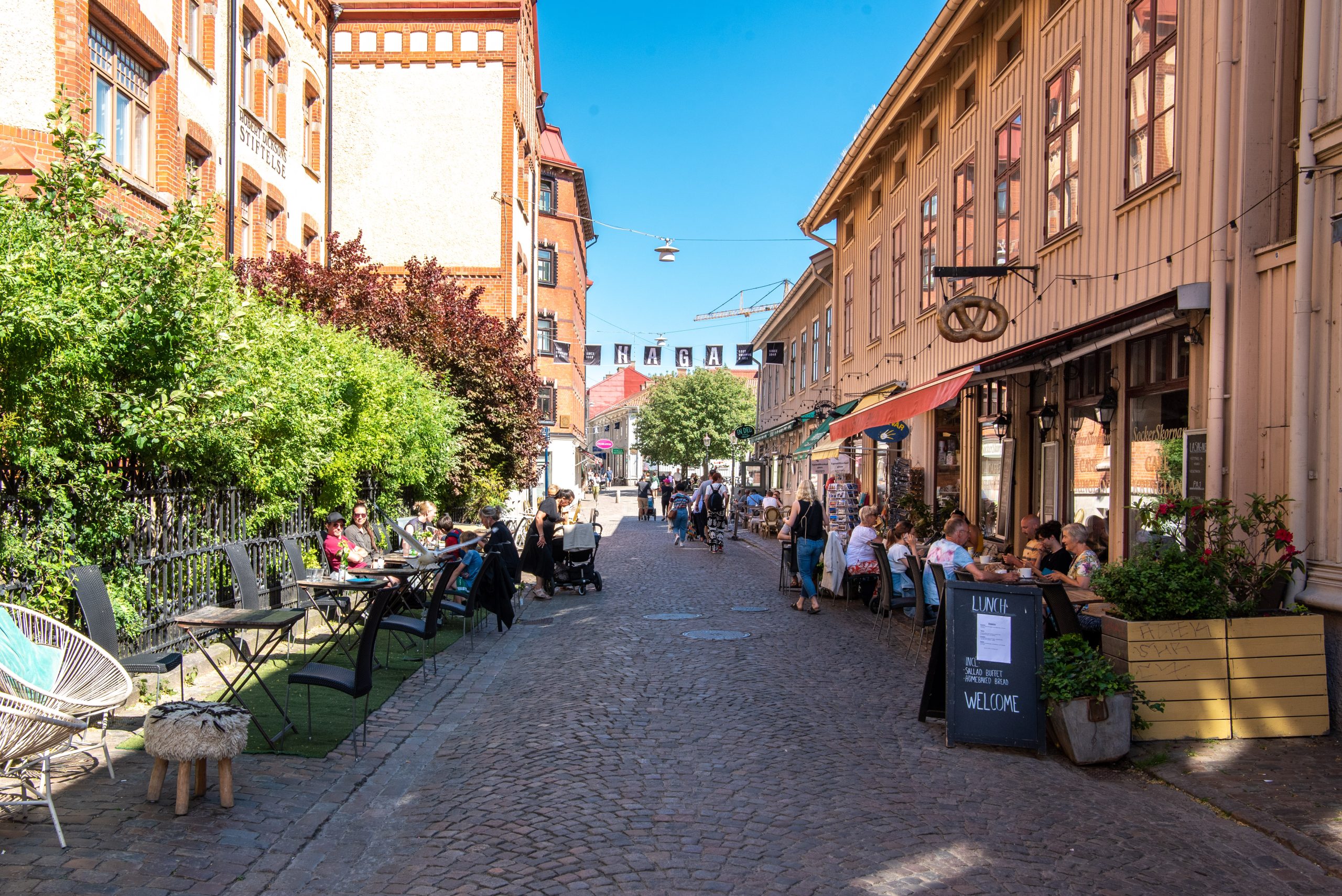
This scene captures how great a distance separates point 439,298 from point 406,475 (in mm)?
5034

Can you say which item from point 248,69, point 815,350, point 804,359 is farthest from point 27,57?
point 804,359

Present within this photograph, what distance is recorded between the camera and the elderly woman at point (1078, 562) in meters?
9.07

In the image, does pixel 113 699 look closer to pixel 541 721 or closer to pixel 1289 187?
pixel 541 721

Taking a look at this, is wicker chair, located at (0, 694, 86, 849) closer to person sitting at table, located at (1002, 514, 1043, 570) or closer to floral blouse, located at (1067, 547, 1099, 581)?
floral blouse, located at (1067, 547, 1099, 581)

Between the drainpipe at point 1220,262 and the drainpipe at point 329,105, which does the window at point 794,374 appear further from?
the drainpipe at point 1220,262

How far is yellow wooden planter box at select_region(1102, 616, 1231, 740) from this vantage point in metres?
6.65

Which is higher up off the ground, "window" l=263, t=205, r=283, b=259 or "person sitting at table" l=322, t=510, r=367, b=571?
"window" l=263, t=205, r=283, b=259

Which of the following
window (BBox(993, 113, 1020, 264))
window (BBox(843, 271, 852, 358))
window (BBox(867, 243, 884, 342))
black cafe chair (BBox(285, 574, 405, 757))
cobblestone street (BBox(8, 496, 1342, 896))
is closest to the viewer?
cobblestone street (BBox(8, 496, 1342, 896))

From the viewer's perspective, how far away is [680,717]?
24.2 ft

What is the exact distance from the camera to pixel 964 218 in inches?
614

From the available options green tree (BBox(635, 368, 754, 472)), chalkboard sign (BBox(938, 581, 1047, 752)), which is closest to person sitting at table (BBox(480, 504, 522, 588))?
chalkboard sign (BBox(938, 581, 1047, 752))

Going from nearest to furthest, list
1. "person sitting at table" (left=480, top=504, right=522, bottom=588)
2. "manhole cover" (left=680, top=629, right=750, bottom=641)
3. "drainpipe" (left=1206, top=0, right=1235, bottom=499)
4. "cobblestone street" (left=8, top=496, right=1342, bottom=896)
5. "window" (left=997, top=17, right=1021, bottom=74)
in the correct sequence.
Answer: "cobblestone street" (left=8, top=496, right=1342, bottom=896), "drainpipe" (left=1206, top=0, right=1235, bottom=499), "manhole cover" (left=680, top=629, right=750, bottom=641), "person sitting at table" (left=480, top=504, right=522, bottom=588), "window" (left=997, top=17, right=1021, bottom=74)

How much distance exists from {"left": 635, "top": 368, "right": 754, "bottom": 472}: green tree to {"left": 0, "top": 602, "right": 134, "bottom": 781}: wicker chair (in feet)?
202

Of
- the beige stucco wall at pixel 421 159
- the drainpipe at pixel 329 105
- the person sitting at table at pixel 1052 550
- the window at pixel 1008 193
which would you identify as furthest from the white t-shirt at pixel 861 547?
the beige stucco wall at pixel 421 159
